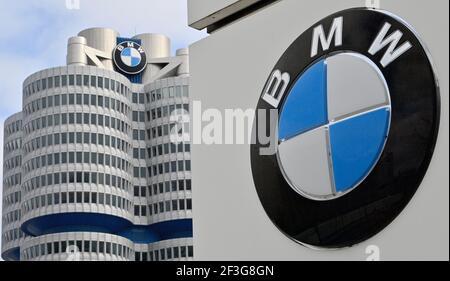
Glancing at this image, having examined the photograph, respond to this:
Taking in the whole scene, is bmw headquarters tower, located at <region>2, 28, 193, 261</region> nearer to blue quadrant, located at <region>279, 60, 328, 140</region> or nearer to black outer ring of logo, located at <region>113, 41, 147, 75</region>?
black outer ring of logo, located at <region>113, 41, 147, 75</region>

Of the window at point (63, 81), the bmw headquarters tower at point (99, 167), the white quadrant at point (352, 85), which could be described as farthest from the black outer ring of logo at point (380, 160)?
the window at point (63, 81)

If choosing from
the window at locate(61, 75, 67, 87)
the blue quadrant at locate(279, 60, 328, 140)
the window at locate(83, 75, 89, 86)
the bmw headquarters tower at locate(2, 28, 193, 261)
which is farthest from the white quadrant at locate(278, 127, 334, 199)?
the window at locate(83, 75, 89, 86)

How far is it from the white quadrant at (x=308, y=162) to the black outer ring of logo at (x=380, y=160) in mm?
68

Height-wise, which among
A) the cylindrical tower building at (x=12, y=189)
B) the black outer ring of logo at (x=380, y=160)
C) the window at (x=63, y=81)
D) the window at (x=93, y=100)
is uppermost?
the window at (x=63, y=81)

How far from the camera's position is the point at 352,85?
16.1ft

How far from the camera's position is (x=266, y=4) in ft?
19.4

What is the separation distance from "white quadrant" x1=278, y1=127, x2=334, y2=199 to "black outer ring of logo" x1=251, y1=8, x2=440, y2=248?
68 millimetres

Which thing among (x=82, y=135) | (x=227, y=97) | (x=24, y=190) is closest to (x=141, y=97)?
(x=82, y=135)

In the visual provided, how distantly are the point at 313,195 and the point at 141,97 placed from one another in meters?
76.9

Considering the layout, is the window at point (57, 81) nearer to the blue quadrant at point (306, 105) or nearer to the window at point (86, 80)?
the window at point (86, 80)

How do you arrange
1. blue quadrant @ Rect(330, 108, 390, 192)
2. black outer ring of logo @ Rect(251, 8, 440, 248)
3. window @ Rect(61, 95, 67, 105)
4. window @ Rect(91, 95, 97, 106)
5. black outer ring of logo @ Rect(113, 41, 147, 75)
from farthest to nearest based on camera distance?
black outer ring of logo @ Rect(113, 41, 147, 75)
window @ Rect(91, 95, 97, 106)
window @ Rect(61, 95, 67, 105)
blue quadrant @ Rect(330, 108, 390, 192)
black outer ring of logo @ Rect(251, 8, 440, 248)

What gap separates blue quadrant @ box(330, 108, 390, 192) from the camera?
4.68 meters

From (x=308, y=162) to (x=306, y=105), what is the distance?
1.23 ft

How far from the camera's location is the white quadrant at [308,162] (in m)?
4.99
